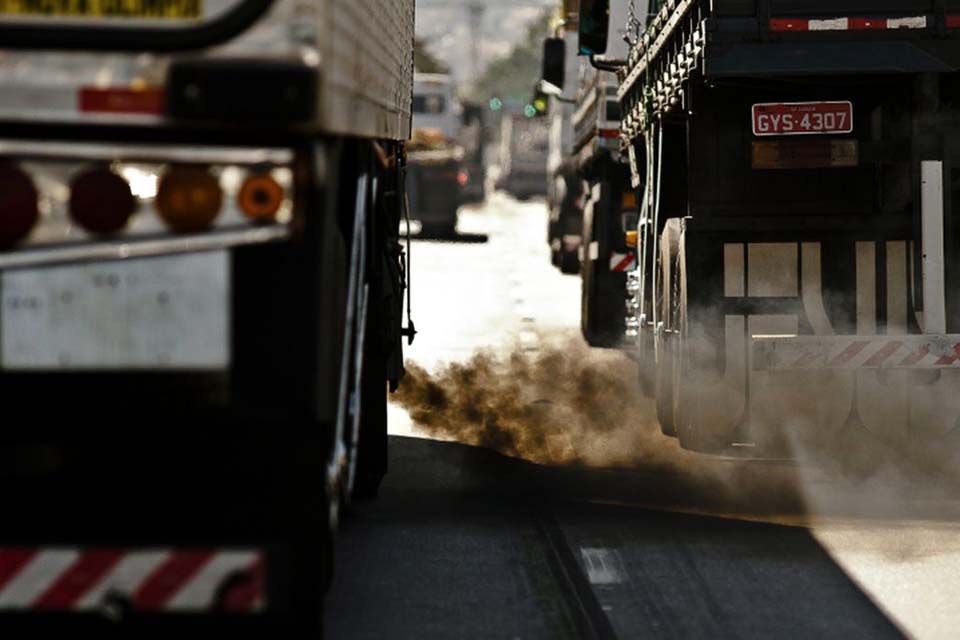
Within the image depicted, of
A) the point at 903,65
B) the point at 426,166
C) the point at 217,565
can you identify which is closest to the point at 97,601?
the point at 217,565

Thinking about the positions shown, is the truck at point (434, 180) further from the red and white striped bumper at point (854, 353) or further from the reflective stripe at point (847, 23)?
the reflective stripe at point (847, 23)

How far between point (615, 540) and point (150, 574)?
4.23 meters

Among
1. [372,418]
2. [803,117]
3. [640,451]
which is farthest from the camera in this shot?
[640,451]

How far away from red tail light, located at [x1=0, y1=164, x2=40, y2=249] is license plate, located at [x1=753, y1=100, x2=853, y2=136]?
5841mm

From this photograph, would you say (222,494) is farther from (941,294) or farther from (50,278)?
(941,294)

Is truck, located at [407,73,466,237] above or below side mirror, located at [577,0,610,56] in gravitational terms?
above

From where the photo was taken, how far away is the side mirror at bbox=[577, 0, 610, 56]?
43.9ft

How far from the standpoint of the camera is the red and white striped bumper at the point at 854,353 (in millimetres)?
9875

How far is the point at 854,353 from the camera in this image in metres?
9.93

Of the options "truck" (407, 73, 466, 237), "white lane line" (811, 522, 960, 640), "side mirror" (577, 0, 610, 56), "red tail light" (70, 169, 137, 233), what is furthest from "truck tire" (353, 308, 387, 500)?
"truck" (407, 73, 466, 237)

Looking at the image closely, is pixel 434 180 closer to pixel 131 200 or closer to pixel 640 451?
pixel 640 451

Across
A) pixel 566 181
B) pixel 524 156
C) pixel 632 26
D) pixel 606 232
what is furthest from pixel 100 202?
pixel 524 156

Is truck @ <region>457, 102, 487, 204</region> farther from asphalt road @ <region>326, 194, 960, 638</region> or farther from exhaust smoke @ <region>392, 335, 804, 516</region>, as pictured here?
asphalt road @ <region>326, 194, 960, 638</region>

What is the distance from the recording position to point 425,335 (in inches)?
810
